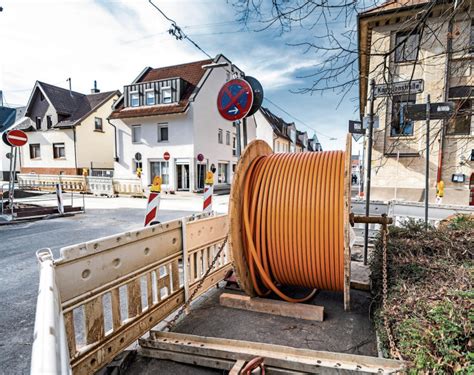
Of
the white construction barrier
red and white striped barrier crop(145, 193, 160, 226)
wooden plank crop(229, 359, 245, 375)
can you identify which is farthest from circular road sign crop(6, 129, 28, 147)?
wooden plank crop(229, 359, 245, 375)

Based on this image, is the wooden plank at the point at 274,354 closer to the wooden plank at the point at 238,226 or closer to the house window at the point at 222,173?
the wooden plank at the point at 238,226

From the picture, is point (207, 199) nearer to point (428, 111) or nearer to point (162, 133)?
point (428, 111)

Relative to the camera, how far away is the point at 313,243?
279cm

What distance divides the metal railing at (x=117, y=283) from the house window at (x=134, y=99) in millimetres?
19892

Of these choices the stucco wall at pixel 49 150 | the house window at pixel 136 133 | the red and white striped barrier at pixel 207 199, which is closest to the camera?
the red and white striped barrier at pixel 207 199

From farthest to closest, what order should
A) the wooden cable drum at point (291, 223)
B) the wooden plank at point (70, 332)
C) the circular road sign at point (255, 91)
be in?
1. the circular road sign at point (255, 91)
2. the wooden cable drum at point (291, 223)
3. the wooden plank at point (70, 332)

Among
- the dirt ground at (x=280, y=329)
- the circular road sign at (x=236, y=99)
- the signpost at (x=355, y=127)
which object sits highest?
the circular road sign at (x=236, y=99)

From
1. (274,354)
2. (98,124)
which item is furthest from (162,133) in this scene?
(274,354)

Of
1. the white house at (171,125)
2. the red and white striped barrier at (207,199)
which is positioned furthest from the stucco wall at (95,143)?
the red and white striped barrier at (207,199)

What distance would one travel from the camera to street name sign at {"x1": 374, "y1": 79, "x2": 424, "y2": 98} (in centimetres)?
348

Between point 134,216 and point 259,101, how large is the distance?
23.7ft

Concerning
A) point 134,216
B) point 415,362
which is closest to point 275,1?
point 415,362

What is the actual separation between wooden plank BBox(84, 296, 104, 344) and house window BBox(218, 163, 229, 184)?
2088 centimetres

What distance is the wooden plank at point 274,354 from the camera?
1.91 m
